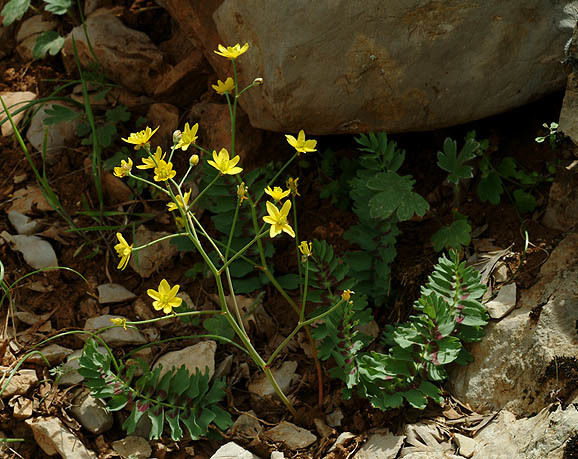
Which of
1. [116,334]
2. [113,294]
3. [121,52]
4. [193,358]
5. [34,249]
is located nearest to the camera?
[193,358]

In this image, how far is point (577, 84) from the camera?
238 centimetres

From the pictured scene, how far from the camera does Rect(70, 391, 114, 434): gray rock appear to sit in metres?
2.43

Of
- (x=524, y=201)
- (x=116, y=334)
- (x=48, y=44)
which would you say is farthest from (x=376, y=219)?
(x=48, y=44)

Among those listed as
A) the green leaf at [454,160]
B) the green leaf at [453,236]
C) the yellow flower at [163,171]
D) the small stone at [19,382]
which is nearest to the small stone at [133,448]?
the small stone at [19,382]

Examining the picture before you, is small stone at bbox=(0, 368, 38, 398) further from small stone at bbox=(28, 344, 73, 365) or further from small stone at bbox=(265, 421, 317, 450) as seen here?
small stone at bbox=(265, 421, 317, 450)

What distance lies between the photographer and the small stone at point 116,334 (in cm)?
267

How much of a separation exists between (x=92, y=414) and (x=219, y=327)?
1.88 feet

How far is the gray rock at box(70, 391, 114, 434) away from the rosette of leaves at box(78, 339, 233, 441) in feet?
0.14

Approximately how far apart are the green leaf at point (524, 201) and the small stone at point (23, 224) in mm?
2111

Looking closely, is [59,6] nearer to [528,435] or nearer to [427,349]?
[427,349]

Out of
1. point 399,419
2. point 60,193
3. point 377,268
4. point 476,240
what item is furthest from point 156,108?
point 399,419

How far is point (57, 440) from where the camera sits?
2.35 meters

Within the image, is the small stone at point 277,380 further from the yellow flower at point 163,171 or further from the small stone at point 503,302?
the yellow flower at point 163,171

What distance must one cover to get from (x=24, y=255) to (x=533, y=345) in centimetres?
212
